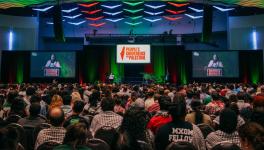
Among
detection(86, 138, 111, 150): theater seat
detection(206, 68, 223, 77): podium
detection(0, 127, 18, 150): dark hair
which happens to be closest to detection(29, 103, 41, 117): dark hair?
detection(86, 138, 111, 150): theater seat

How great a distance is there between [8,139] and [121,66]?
22395 millimetres

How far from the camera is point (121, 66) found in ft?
80.8

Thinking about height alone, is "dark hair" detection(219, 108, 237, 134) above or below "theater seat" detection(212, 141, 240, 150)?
above

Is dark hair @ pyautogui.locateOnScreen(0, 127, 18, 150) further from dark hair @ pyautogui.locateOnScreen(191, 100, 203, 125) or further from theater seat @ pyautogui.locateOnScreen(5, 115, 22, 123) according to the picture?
dark hair @ pyautogui.locateOnScreen(191, 100, 203, 125)

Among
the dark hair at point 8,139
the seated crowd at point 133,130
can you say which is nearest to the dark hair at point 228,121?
the seated crowd at point 133,130

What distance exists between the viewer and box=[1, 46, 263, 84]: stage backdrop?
2123 centimetres

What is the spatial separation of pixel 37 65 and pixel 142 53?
734 centimetres

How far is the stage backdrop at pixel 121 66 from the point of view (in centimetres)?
2123

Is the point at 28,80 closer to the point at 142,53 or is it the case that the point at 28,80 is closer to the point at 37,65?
the point at 37,65

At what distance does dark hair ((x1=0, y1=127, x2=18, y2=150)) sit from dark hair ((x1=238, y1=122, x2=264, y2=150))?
1724 mm

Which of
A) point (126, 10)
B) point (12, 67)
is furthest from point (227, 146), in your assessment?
point (126, 10)

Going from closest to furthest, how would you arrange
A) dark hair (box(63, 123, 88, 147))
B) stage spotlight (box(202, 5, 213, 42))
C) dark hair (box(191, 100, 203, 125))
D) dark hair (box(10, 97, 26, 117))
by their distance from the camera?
dark hair (box(63, 123, 88, 147))
dark hair (box(191, 100, 203, 125))
dark hair (box(10, 97, 26, 117))
stage spotlight (box(202, 5, 213, 42))

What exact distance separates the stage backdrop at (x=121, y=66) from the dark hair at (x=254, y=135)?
19.0m

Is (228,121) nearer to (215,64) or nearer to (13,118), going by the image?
(13,118)
